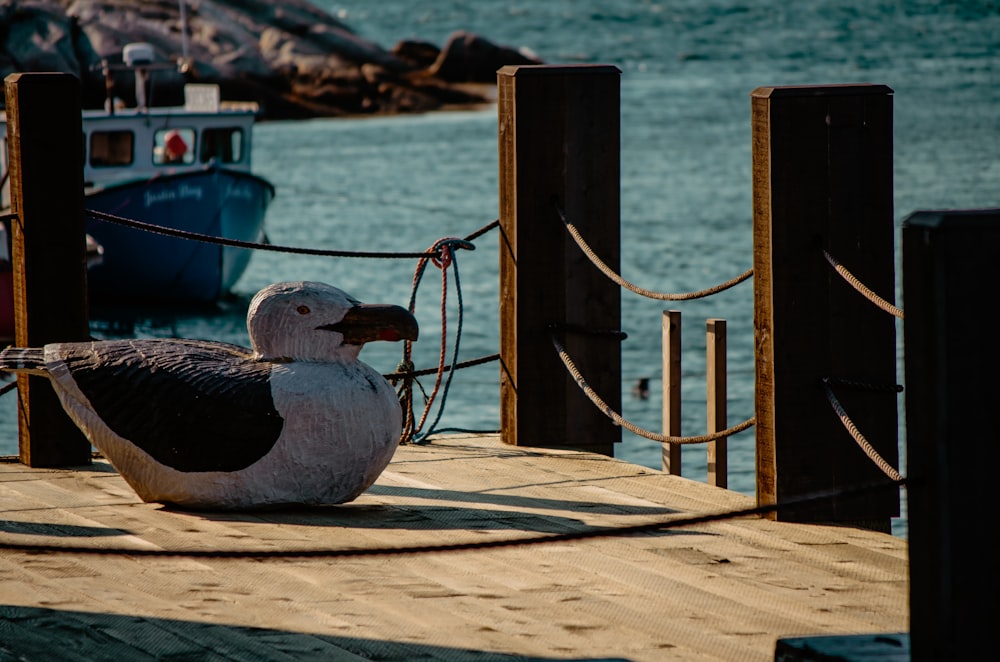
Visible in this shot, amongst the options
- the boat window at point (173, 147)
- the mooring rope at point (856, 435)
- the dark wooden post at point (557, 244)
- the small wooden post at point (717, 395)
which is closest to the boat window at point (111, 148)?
the boat window at point (173, 147)

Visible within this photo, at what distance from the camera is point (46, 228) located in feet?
20.5

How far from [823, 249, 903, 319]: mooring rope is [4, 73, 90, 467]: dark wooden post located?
3088 mm

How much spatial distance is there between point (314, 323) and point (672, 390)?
1.98 meters

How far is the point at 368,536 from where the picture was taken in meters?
5.16

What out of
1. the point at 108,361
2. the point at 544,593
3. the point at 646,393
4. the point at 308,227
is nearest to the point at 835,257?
the point at 544,593

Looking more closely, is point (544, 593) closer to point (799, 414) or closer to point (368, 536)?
point (368, 536)

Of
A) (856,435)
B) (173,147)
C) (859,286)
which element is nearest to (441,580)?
(856,435)

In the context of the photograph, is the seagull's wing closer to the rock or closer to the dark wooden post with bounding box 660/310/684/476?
the dark wooden post with bounding box 660/310/684/476

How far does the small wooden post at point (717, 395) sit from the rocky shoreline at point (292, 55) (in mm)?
40619

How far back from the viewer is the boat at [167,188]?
23.9 m

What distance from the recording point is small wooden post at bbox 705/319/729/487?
6.48m

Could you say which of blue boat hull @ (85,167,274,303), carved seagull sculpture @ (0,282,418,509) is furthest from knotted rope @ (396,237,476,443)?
blue boat hull @ (85,167,274,303)

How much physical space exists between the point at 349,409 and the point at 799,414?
62.8 inches

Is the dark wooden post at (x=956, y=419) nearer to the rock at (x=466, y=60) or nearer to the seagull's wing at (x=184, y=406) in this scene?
the seagull's wing at (x=184, y=406)
